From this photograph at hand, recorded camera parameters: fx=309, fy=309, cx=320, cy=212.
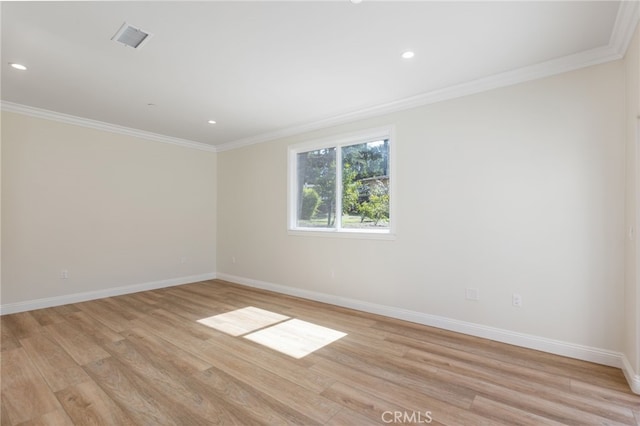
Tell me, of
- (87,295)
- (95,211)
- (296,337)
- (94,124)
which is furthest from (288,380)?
(94,124)

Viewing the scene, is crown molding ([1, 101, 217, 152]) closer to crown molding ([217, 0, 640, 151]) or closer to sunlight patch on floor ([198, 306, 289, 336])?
crown molding ([217, 0, 640, 151])

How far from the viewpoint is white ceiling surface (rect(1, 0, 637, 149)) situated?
2123mm

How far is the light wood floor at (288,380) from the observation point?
77.0 inches

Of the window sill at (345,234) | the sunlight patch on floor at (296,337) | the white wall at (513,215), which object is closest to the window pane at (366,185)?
the window sill at (345,234)

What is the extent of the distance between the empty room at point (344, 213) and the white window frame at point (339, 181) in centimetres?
3

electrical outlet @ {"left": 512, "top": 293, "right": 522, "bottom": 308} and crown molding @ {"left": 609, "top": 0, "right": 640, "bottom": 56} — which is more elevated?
crown molding @ {"left": 609, "top": 0, "right": 640, "bottom": 56}

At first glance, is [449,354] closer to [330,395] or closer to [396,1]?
[330,395]

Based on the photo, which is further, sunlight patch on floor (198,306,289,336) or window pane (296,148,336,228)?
window pane (296,148,336,228)

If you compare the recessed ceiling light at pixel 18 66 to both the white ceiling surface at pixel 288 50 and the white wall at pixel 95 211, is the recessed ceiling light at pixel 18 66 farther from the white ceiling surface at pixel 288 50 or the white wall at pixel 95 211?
the white wall at pixel 95 211

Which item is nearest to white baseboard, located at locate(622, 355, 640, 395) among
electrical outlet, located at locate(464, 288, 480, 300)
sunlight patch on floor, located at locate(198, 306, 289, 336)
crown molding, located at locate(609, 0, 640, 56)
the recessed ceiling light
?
electrical outlet, located at locate(464, 288, 480, 300)

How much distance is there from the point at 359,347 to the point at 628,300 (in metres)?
2.18

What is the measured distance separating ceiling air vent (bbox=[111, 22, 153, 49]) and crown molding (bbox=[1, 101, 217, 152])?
8.75 ft

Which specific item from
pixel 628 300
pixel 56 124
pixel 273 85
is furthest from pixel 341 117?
pixel 56 124

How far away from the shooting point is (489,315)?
3.13 m
